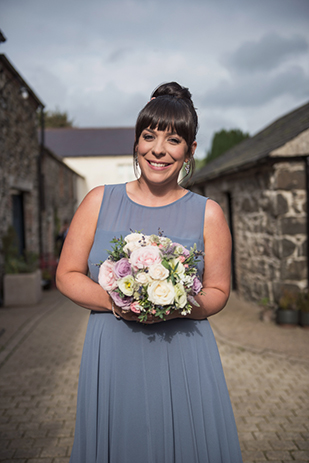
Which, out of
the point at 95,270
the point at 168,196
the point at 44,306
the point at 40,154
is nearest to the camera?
the point at 95,270

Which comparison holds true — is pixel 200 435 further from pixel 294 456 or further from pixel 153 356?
pixel 294 456

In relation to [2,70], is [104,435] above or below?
below

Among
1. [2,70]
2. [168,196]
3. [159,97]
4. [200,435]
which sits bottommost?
[200,435]

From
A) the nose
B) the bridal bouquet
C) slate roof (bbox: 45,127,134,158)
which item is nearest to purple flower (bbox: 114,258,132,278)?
the bridal bouquet

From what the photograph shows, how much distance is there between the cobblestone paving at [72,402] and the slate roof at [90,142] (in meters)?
24.3

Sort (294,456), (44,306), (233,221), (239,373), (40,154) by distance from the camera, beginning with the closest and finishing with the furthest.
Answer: (294,456)
(239,373)
(44,306)
(233,221)
(40,154)

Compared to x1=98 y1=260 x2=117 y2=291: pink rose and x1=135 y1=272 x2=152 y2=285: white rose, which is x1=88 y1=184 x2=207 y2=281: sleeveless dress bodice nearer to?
x1=98 y1=260 x2=117 y2=291: pink rose

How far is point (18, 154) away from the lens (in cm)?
1106

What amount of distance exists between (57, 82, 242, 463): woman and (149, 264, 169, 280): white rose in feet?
1.24

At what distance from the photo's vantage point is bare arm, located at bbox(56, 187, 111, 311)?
6.03 feet

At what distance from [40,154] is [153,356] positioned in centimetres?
1274

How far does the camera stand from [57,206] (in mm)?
17078

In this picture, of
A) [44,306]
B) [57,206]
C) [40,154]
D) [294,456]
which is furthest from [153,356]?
[57,206]

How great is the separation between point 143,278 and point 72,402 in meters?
3.35
